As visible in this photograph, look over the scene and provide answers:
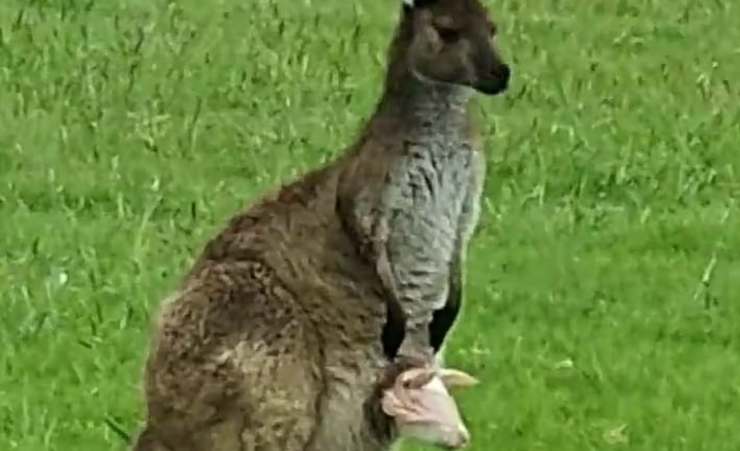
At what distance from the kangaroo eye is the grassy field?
174cm

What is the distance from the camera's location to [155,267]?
9.84 metres

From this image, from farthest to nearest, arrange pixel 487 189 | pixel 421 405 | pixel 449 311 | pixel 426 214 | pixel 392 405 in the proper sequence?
1. pixel 487 189
2. pixel 449 311
3. pixel 426 214
4. pixel 392 405
5. pixel 421 405

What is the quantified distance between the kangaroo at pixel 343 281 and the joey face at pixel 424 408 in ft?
0.08

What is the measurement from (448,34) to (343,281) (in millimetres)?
712

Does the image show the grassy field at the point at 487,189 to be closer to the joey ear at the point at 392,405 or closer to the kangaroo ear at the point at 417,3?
the joey ear at the point at 392,405

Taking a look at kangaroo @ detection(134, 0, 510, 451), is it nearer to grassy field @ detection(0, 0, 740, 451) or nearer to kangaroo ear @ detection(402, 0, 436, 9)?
kangaroo ear @ detection(402, 0, 436, 9)

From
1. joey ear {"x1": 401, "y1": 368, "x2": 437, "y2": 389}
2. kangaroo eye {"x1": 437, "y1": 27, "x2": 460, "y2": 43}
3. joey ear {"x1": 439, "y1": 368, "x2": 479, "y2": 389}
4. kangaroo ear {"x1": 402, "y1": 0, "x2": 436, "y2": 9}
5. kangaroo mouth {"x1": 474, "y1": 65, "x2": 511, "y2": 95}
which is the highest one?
kangaroo ear {"x1": 402, "y1": 0, "x2": 436, "y2": 9}

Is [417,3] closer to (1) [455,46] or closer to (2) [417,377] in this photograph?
(1) [455,46]

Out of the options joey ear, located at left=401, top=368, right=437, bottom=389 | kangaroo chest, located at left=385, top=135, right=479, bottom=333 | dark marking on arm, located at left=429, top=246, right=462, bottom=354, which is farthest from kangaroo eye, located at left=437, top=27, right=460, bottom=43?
joey ear, located at left=401, top=368, right=437, bottom=389

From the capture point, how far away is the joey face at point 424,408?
21.8 feet

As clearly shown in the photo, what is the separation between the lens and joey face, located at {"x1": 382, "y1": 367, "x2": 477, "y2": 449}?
21.8 ft

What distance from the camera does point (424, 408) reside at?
261 inches

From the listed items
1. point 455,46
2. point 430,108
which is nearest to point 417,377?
point 430,108

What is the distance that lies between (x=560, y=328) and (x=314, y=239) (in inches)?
109
